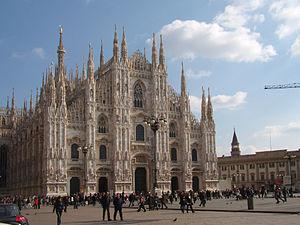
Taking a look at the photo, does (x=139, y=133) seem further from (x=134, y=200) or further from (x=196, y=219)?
(x=196, y=219)

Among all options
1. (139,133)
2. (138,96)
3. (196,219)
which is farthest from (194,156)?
(196,219)

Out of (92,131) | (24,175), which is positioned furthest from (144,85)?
(24,175)

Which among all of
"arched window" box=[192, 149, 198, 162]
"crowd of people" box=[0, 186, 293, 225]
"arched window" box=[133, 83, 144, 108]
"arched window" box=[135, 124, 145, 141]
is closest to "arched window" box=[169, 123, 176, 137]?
"arched window" box=[192, 149, 198, 162]

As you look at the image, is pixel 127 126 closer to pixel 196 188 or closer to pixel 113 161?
pixel 113 161

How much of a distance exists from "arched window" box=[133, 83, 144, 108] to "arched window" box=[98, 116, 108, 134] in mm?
5705

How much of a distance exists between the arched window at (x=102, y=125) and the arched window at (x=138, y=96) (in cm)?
571

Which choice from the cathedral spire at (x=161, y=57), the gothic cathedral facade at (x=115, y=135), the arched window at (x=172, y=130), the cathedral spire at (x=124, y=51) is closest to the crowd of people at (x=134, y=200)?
the gothic cathedral facade at (x=115, y=135)

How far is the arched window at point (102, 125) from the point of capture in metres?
61.7

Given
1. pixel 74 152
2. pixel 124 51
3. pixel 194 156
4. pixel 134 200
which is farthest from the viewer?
pixel 194 156

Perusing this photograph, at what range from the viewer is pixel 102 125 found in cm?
6209

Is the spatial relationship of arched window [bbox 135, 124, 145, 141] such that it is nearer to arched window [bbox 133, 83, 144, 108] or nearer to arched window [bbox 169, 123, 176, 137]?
arched window [bbox 133, 83, 144, 108]

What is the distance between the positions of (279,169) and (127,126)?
4636 centimetres

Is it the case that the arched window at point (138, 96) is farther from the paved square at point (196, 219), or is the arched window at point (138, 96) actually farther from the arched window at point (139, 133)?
the paved square at point (196, 219)

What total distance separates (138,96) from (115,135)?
7.92 m
